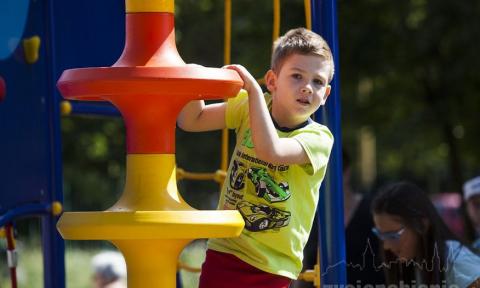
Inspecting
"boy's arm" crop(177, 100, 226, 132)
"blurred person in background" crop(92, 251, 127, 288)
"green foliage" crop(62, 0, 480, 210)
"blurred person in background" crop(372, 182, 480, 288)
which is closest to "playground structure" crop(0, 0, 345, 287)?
"boy's arm" crop(177, 100, 226, 132)

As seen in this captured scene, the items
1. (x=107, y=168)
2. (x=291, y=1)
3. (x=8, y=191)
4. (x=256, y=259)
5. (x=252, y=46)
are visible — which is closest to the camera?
(x=256, y=259)

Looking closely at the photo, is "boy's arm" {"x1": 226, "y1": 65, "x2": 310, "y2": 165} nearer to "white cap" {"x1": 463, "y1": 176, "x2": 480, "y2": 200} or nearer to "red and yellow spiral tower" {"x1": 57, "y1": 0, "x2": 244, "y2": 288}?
"red and yellow spiral tower" {"x1": 57, "y1": 0, "x2": 244, "y2": 288}

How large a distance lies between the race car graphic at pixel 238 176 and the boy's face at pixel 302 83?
0.21 meters

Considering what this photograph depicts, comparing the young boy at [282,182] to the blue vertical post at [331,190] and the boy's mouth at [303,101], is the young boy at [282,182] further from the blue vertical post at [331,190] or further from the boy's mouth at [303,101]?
the blue vertical post at [331,190]

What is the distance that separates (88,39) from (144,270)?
197 cm

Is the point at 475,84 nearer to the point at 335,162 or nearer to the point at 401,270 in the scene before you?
the point at 401,270

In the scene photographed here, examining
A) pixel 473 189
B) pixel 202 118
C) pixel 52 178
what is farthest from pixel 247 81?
pixel 473 189

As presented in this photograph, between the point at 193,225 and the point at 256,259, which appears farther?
the point at 256,259

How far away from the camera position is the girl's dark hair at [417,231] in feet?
13.7

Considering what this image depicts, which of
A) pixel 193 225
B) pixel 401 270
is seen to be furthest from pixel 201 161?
pixel 193 225

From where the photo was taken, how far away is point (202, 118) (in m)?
3.03

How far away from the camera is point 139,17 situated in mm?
2416

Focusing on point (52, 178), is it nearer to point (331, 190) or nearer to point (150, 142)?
point (331, 190)

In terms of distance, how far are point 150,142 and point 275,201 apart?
0.56 metres
